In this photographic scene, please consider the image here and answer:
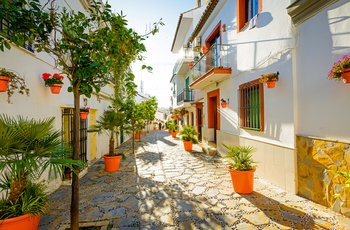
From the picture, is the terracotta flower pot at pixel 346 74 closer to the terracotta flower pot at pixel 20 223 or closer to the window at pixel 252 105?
the window at pixel 252 105

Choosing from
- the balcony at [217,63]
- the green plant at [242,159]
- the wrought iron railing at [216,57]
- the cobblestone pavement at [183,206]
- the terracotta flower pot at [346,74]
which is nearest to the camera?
the terracotta flower pot at [346,74]

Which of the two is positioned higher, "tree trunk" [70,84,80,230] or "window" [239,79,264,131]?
"window" [239,79,264,131]

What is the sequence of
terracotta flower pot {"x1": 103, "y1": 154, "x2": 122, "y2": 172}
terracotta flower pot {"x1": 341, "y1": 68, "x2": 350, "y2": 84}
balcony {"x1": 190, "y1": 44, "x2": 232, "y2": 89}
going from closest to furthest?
terracotta flower pot {"x1": 341, "y1": 68, "x2": 350, "y2": 84} < terracotta flower pot {"x1": 103, "y1": 154, "x2": 122, "y2": 172} < balcony {"x1": 190, "y1": 44, "x2": 232, "y2": 89}

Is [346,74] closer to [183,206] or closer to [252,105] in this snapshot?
[252,105]

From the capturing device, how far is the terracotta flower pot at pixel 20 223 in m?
2.40

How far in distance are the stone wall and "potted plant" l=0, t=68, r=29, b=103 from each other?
20.4 feet

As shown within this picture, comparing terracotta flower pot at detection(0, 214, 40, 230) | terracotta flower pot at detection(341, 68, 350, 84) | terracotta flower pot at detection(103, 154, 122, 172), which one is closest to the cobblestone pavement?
terracotta flower pot at detection(103, 154, 122, 172)

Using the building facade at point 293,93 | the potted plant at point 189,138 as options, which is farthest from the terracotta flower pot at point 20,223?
the potted plant at point 189,138

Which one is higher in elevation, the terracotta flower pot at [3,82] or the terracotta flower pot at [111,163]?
the terracotta flower pot at [3,82]

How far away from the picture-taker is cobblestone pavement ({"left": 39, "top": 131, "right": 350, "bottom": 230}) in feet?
11.3

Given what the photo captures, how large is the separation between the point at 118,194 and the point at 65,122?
3.16m

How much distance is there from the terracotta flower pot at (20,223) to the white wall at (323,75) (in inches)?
214

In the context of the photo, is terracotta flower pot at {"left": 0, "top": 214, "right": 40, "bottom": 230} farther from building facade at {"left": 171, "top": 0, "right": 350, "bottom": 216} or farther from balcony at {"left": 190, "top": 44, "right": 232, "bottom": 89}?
balcony at {"left": 190, "top": 44, "right": 232, "bottom": 89}

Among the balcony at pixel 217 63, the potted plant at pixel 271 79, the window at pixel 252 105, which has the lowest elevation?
the window at pixel 252 105
